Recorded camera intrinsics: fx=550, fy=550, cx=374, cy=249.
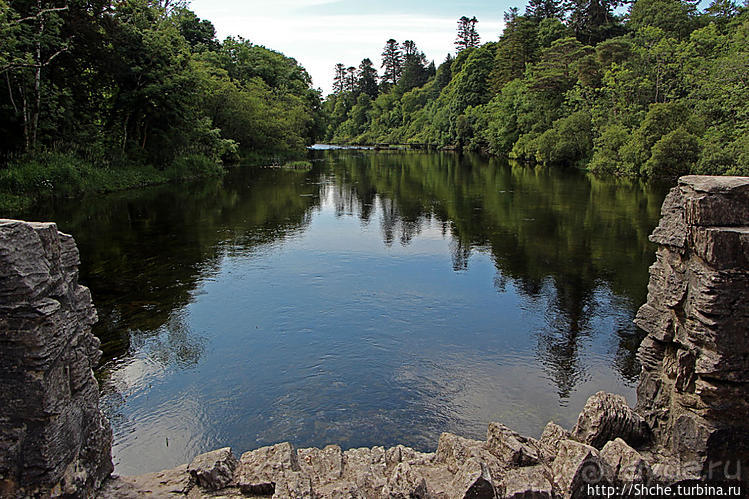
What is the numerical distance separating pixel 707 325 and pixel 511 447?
7.47ft

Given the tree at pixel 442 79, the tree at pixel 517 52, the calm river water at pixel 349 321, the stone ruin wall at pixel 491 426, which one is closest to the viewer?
the stone ruin wall at pixel 491 426

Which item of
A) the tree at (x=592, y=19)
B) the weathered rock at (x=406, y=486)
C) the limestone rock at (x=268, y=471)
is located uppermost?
the tree at (x=592, y=19)

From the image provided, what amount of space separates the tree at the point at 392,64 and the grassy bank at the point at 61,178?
119848 mm

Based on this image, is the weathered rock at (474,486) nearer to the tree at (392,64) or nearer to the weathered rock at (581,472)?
the weathered rock at (581,472)

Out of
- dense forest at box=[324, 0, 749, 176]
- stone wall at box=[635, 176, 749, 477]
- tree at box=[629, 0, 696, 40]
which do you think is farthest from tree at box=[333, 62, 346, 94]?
stone wall at box=[635, 176, 749, 477]

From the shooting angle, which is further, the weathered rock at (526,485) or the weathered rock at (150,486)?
the weathered rock at (150,486)

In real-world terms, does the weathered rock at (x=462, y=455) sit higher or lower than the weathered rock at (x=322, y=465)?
higher

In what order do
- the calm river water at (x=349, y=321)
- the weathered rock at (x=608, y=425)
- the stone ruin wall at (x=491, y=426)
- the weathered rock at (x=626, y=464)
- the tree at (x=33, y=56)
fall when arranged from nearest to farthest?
the stone ruin wall at (x=491, y=426) < the weathered rock at (x=626, y=464) < the weathered rock at (x=608, y=425) < the calm river water at (x=349, y=321) < the tree at (x=33, y=56)

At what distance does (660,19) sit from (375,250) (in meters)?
55.0

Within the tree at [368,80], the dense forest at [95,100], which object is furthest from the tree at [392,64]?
the dense forest at [95,100]

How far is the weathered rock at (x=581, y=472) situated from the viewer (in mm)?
4992

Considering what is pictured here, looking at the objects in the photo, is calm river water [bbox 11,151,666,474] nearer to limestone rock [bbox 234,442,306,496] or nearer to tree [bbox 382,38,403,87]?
limestone rock [bbox 234,442,306,496]

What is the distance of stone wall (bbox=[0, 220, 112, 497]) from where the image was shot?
4.35 m

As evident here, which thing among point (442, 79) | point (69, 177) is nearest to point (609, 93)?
point (69, 177)
